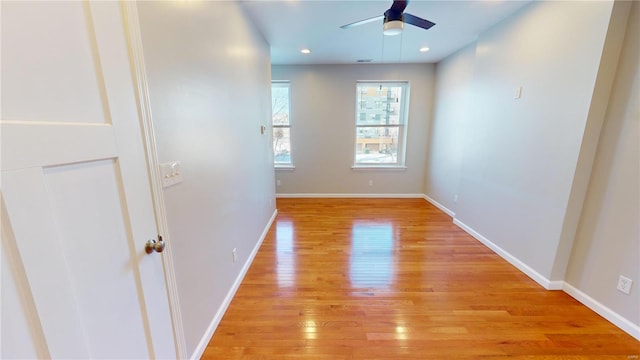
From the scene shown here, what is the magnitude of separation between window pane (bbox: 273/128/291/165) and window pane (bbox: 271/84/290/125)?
17cm

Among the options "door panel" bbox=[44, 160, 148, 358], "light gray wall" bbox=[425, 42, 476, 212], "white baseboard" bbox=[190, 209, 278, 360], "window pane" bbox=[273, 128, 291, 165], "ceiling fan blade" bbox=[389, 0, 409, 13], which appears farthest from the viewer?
"window pane" bbox=[273, 128, 291, 165]

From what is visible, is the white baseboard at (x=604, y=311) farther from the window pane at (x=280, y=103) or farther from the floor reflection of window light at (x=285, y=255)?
the window pane at (x=280, y=103)

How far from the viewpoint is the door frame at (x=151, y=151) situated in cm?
91

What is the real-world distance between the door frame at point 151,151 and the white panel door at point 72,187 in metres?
0.03

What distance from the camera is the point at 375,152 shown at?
4.95 meters

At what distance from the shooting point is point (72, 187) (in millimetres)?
704

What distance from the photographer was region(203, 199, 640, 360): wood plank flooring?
154 cm

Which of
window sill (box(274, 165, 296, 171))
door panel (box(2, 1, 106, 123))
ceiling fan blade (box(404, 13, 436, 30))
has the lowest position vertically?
window sill (box(274, 165, 296, 171))

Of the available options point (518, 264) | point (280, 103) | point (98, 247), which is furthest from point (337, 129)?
point (98, 247)

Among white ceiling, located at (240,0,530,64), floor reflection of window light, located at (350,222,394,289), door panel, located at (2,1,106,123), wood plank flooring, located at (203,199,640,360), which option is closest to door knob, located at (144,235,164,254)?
door panel, located at (2,1,106,123)

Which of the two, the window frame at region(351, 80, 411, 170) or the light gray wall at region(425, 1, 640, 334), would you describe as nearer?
the light gray wall at region(425, 1, 640, 334)

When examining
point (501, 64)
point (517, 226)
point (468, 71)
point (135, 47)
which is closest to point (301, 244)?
point (517, 226)

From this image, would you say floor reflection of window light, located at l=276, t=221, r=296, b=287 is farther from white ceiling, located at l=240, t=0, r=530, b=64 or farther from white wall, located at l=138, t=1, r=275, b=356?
white ceiling, located at l=240, t=0, r=530, b=64

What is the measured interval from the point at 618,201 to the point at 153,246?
9.30 ft
